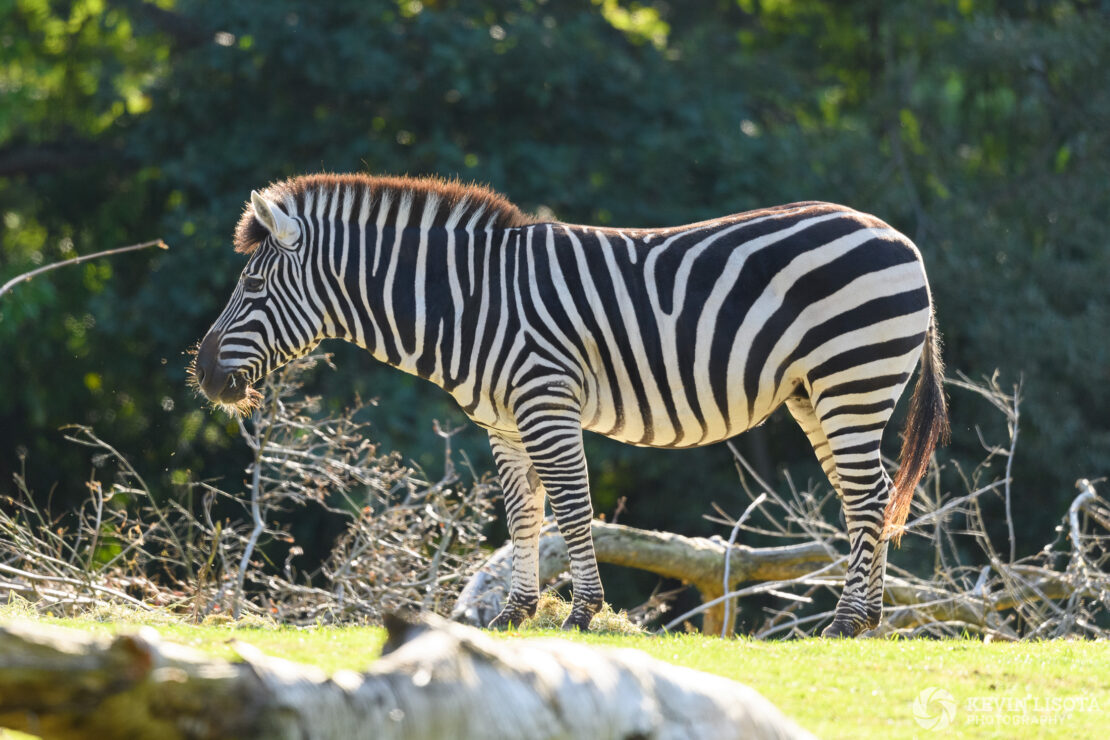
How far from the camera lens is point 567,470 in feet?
24.0

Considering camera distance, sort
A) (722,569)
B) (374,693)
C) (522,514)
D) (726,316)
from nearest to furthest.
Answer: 1. (374,693)
2. (726,316)
3. (522,514)
4. (722,569)

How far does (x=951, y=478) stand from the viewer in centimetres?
1580

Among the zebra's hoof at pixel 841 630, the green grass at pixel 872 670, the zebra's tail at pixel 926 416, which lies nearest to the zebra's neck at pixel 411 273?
the green grass at pixel 872 670

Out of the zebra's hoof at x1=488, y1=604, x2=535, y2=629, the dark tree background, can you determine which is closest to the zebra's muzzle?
the zebra's hoof at x1=488, y1=604, x2=535, y2=629

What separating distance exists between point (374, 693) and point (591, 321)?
14.8 ft

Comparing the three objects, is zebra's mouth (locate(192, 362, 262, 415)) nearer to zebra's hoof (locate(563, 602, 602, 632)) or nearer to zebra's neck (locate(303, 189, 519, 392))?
zebra's neck (locate(303, 189, 519, 392))

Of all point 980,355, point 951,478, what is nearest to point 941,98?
point 980,355

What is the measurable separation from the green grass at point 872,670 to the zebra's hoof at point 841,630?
0.47 meters

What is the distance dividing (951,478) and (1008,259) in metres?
3.15

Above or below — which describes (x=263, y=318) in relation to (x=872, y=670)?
above

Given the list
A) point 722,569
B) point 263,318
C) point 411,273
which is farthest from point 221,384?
point 722,569

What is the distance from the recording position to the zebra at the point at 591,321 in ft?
24.5

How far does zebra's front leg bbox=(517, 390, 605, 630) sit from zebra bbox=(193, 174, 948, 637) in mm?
11

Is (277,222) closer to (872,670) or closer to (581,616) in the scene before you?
(581,616)
